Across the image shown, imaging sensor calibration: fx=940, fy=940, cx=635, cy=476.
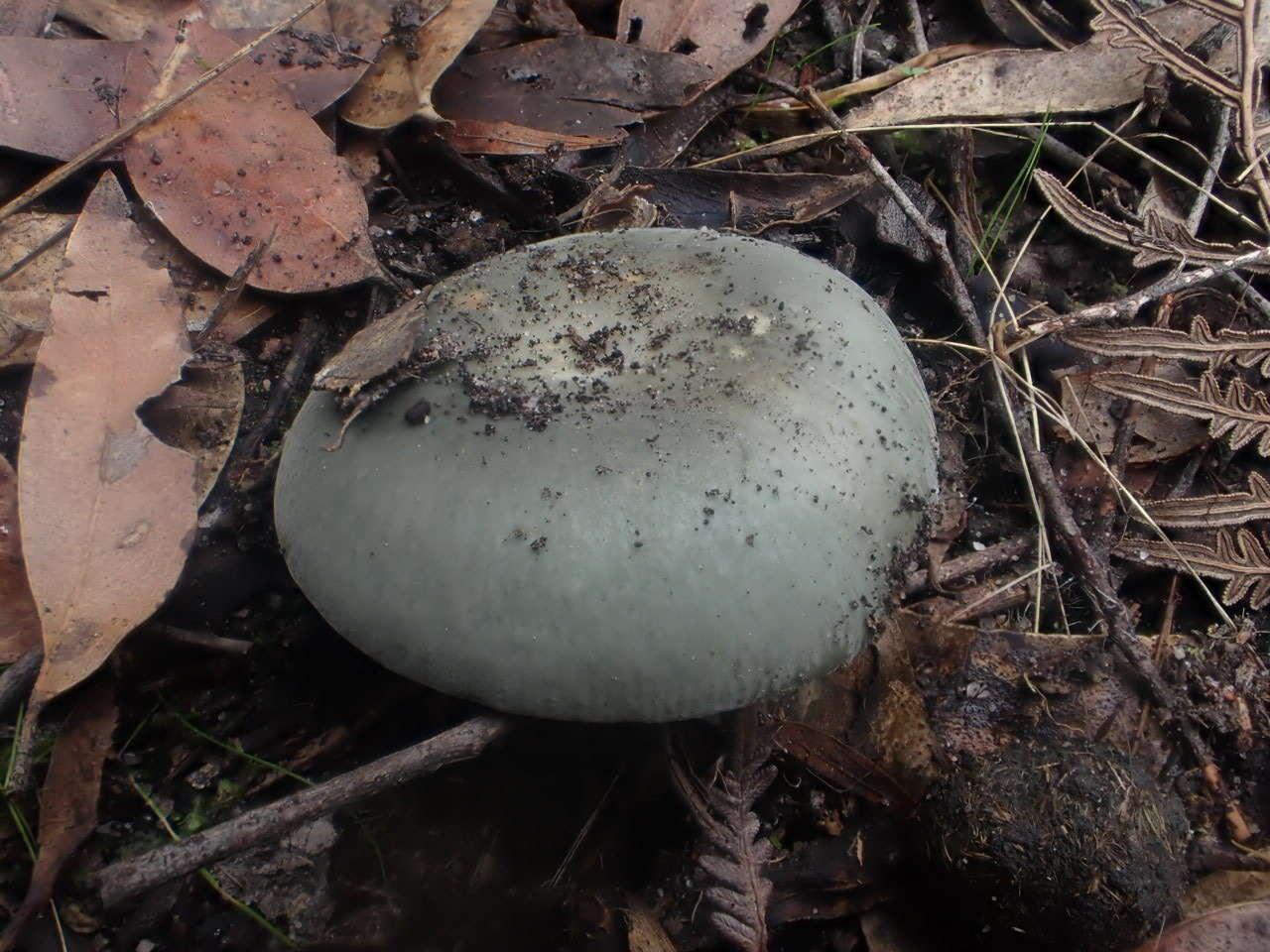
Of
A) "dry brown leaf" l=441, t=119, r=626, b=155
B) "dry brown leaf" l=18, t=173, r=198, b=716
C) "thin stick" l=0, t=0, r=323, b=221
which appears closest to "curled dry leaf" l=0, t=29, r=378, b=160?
"thin stick" l=0, t=0, r=323, b=221

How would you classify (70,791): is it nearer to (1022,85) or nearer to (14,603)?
(14,603)

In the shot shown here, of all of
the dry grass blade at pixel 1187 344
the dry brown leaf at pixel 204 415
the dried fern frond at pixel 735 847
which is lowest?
the dried fern frond at pixel 735 847

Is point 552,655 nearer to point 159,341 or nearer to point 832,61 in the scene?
point 159,341

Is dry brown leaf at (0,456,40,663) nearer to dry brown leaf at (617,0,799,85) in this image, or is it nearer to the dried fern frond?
the dried fern frond

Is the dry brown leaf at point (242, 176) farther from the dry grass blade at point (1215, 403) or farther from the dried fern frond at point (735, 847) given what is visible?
the dry grass blade at point (1215, 403)

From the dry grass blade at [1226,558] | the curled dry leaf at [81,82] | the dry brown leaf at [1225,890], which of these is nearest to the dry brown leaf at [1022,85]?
the dry grass blade at [1226,558]

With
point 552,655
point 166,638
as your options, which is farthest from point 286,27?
point 552,655

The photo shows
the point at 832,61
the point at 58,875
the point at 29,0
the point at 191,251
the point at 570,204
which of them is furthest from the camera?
the point at 832,61
